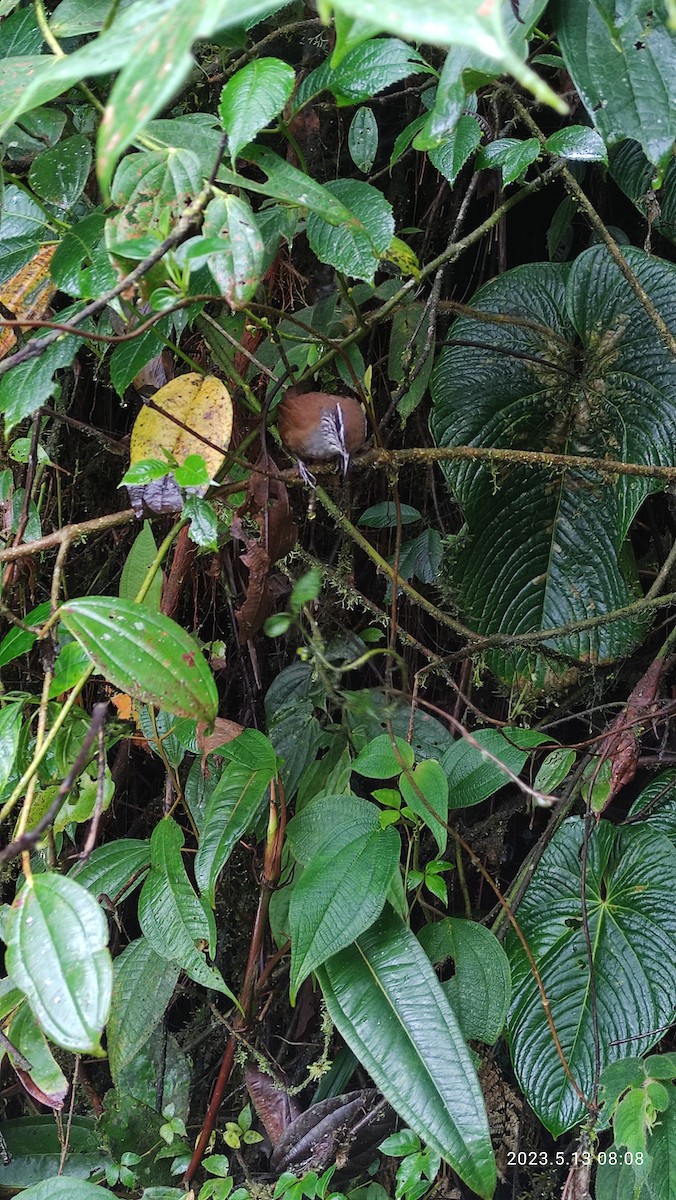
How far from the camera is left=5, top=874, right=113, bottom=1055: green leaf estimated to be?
482mm

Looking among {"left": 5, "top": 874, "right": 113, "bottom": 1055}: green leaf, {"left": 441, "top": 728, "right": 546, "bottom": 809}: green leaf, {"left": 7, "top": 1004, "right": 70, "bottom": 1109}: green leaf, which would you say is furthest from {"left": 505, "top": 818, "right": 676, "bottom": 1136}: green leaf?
{"left": 5, "top": 874, "right": 113, "bottom": 1055}: green leaf

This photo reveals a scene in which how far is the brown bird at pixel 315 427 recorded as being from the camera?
831 millimetres

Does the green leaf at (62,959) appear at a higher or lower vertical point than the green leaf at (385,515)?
higher

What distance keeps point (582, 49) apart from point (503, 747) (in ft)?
2.00

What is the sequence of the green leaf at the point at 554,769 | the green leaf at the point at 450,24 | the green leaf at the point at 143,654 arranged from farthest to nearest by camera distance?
the green leaf at the point at 554,769 → the green leaf at the point at 143,654 → the green leaf at the point at 450,24

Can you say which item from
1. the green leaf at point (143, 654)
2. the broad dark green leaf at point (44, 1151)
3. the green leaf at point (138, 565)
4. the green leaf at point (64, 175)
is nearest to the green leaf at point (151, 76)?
the green leaf at point (143, 654)

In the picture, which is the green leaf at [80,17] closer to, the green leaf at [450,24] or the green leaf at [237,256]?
the green leaf at [237,256]

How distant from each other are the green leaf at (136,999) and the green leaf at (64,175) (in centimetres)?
72

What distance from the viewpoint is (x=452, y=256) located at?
0.88 meters

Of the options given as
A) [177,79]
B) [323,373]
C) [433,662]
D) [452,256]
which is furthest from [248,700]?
[177,79]

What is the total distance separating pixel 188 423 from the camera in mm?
750

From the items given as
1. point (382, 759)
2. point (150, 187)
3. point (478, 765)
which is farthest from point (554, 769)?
point (150, 187)

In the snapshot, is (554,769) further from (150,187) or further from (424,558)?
(150,187)

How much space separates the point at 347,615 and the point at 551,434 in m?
0.33
